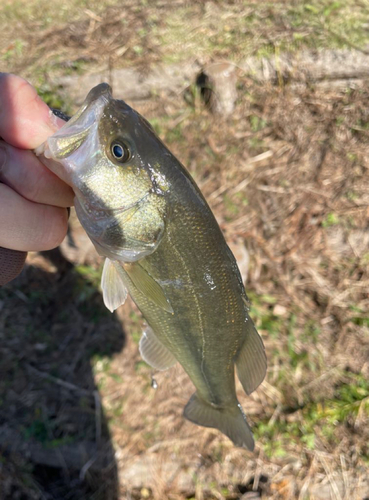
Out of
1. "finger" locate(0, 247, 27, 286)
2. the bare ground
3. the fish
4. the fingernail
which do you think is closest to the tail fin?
the fish

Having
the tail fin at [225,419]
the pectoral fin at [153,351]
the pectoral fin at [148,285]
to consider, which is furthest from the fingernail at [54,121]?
the tail fin at [225,419]

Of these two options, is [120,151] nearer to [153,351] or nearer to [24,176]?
[24,176]

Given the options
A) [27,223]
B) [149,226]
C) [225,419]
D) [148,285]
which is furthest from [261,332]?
[27,223]

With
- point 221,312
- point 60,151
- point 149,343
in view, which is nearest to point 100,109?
point 60,151

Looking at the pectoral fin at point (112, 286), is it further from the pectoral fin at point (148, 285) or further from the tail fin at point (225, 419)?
the tail fin at point (225, 419)

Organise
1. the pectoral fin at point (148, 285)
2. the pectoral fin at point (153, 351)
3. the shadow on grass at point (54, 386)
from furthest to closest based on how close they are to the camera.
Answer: the shadow on grass at point (54, 386)
the pectoral fin at point (153, 351)
the pectoral fin at point (148, 285)

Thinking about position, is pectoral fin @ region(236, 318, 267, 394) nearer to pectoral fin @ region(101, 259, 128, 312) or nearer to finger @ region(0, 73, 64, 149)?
pectoral fin @ region(101, 259, 128, 312)

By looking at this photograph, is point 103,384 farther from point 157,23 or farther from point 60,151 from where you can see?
point 157,23
